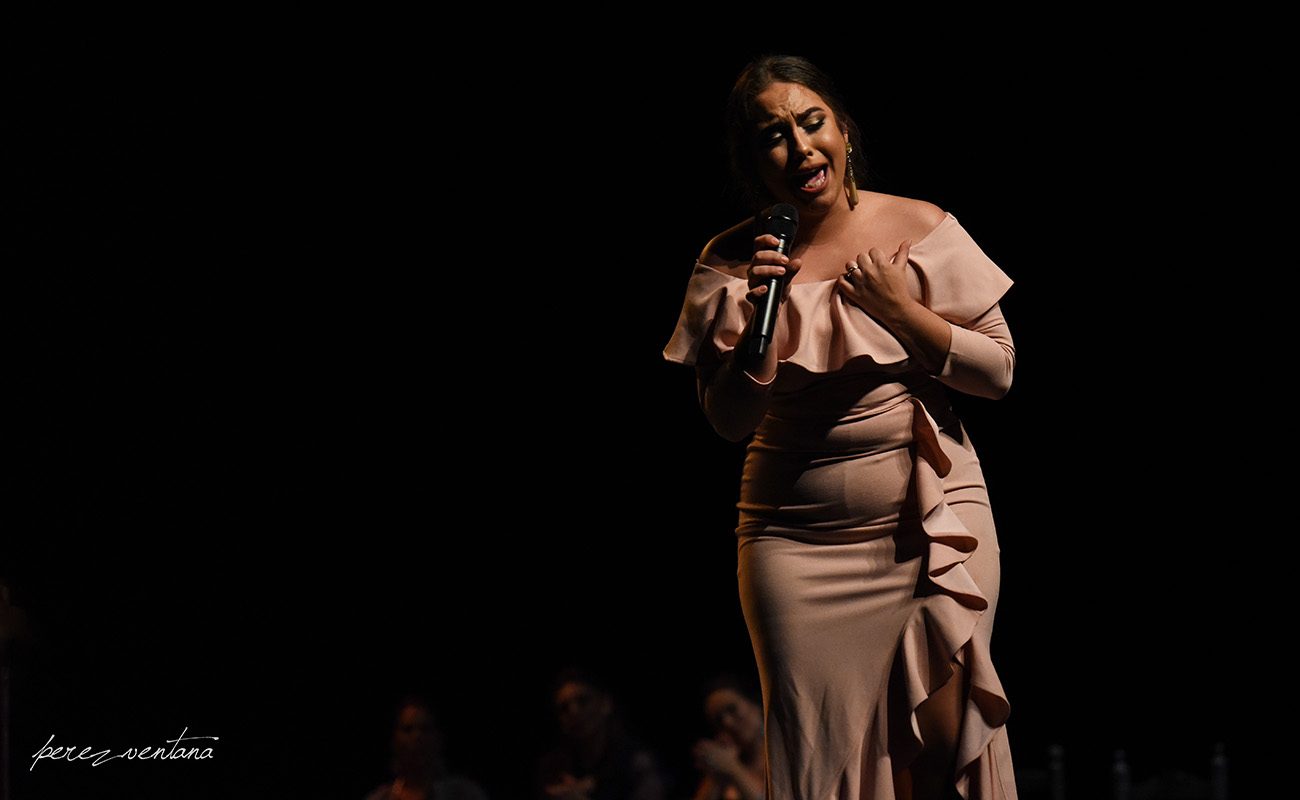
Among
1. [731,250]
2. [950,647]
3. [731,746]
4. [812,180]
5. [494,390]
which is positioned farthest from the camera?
[494,390]

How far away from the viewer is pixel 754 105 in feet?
7.72

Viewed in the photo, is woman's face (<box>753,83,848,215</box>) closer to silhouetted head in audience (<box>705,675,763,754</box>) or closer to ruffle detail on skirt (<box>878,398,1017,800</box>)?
ruffle detail on skirt (<box>878,398,1017,800</box>)

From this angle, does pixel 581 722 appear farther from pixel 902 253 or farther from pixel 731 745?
pixel 902 253

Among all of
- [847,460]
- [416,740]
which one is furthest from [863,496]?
[416,740]

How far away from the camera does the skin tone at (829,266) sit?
220cm

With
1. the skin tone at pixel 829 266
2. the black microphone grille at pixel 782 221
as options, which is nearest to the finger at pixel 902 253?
the skin tone at pixel 829 266

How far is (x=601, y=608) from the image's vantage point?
5.12 m

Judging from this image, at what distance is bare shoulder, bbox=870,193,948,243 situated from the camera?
2373mm

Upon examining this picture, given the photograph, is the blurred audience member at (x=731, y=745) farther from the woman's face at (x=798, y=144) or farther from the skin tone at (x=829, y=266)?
the woman's face at (x=798, y=144)

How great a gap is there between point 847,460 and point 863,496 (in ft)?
0.19

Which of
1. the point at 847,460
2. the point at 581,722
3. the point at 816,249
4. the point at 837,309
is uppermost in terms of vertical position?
the point at 816,249

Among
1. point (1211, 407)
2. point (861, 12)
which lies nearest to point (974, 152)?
point (861, 12)

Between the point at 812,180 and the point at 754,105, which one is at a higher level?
the point at 754,105

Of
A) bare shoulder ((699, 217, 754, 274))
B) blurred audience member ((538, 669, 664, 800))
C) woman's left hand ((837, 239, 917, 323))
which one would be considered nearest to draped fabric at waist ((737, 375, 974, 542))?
woman's left hand ((837, 239, 917, 323))
